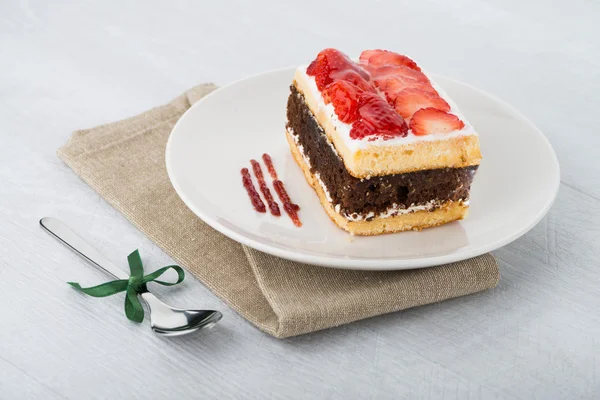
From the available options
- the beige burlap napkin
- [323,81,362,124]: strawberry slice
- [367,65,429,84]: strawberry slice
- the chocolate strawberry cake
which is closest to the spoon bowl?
the beige burlap napkin

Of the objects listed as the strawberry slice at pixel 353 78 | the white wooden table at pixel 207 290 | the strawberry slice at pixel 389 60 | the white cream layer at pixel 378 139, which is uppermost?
the strawberry slice at pixel 353 78

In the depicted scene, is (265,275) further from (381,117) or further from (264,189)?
(381,117)

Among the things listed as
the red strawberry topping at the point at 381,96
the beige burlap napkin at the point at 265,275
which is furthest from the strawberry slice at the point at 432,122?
the beige burlap napkin at the point at 265,275

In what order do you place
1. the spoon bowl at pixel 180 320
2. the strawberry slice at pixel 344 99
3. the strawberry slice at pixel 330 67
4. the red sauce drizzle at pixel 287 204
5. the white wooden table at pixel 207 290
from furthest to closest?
the strawberry slice at pixel 330 67, the red sauce drizzle at pixel 287 204, the strawberry slice at pixel 344 99, the spoon bowl at pixel 180 320, the white wooden table at pixel 207 290

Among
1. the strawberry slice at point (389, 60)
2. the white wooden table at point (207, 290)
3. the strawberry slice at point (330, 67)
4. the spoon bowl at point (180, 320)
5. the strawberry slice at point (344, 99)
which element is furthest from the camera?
the strawberry slice at point (389, 60)

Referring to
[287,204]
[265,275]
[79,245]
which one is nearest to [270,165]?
[287,204]

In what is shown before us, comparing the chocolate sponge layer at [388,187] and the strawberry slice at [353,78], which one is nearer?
the chocolate sponge layer at [388,187]

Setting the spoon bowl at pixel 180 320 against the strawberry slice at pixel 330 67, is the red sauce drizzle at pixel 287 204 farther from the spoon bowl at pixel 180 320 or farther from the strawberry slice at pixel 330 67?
the spoon bowl at pixel 180 320
